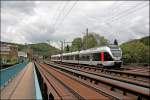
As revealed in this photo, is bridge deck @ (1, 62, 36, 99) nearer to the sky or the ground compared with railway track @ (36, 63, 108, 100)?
nearer to the ground

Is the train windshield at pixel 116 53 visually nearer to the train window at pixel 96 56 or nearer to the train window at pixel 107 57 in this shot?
the train window at pixel 107 57

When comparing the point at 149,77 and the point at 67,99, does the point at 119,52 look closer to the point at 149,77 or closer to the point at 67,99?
the point at 149,77

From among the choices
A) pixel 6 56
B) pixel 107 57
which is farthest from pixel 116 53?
pixel 6 56

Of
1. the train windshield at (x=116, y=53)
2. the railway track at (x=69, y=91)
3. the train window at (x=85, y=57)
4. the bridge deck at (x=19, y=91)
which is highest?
the train windshield at (x=116, y=53)

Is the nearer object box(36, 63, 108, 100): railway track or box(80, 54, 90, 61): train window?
box(36, 63, 108, 100): railway track

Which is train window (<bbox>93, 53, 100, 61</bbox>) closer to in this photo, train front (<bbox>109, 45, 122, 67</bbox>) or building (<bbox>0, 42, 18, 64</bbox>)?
train front (<bbox>109, 45, 122, 67</bbox>)

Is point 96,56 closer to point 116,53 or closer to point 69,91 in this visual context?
point 116,53

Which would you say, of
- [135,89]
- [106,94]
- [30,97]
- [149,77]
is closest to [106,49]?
[149,77]

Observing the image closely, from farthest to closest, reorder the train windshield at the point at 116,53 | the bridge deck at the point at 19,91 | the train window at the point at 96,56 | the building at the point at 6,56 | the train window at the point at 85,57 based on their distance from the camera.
A: the building at the point at 6,56 → the train window at the point at 85,57 → the train window at the point at 96,56 → the train windshield at the point at 116,53 → the bridge deck at the point at 19,91

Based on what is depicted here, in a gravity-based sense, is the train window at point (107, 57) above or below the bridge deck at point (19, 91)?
above

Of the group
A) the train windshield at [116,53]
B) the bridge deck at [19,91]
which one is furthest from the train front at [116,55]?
the bridge deck at [19,91]

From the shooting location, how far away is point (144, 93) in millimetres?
5578

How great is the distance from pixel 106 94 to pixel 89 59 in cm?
2926

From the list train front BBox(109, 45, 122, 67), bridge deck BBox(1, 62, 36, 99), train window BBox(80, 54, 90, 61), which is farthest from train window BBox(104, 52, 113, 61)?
bridge deck BBox(1, 62, 36, 99)
